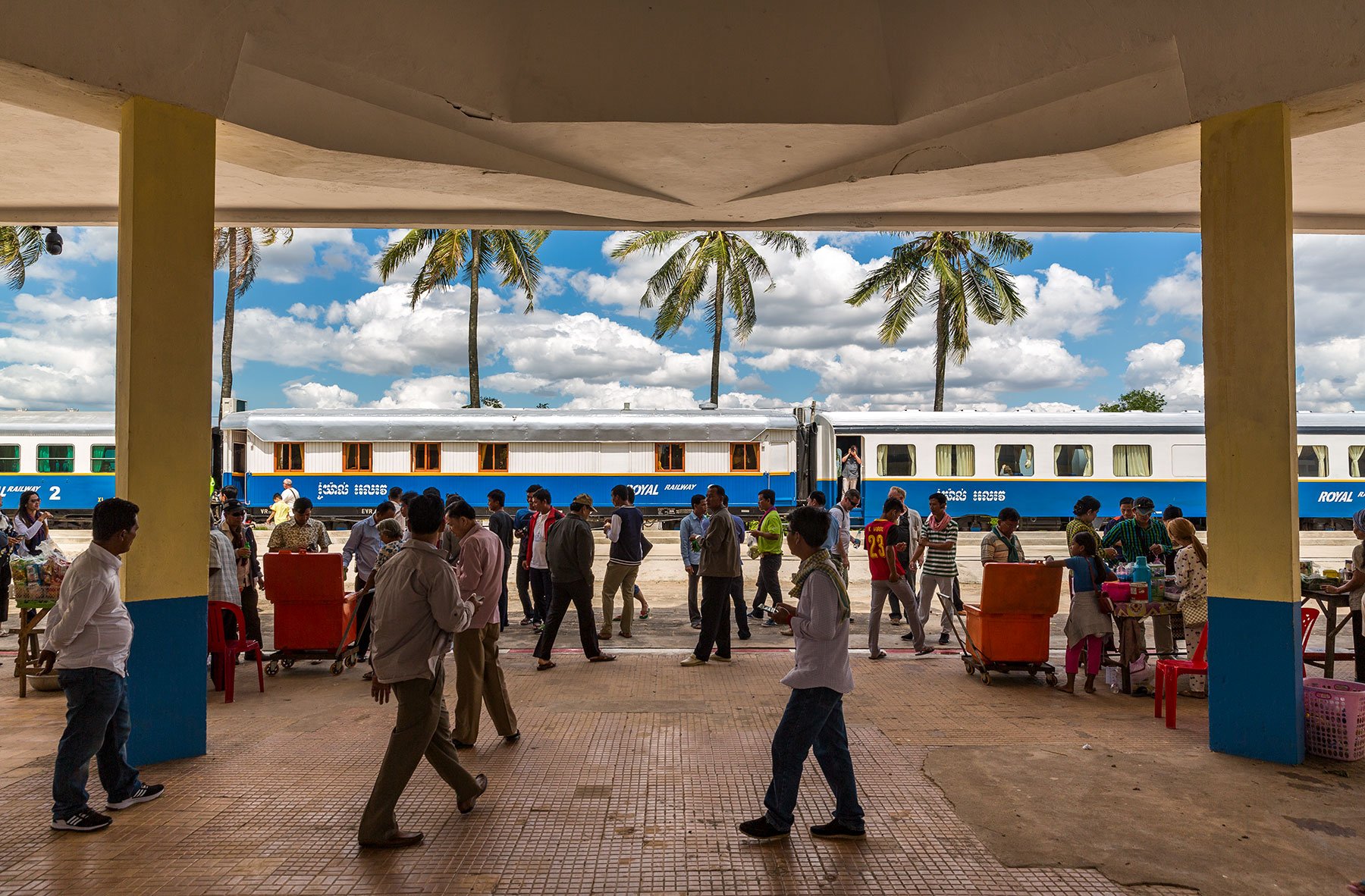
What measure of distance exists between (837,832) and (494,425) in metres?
18.4

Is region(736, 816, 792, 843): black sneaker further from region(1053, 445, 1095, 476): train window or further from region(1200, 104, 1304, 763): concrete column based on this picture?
region(1053, 445, 1095, 476): train window

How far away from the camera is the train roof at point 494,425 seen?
21.3 m

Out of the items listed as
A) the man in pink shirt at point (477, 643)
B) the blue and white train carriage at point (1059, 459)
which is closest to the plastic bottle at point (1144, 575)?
the man in pink shirt at point (477, 643)

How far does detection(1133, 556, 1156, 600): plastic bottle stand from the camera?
7.23 metres

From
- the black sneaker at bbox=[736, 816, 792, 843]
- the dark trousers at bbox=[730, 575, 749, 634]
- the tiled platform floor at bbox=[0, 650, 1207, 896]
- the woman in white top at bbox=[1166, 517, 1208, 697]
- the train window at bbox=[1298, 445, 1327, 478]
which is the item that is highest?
the train window at bbox=[1298, 445, 1327, 478]

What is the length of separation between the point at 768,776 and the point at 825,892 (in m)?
1.36

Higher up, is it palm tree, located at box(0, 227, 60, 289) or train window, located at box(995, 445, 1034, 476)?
palm tree, located at box(0, 227, 60, 289)

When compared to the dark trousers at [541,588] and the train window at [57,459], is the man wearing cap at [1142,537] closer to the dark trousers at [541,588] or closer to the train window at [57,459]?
the dark trousers at [541,588]

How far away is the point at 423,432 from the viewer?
21297mm

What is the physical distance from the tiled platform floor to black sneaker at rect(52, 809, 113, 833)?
0.04 m

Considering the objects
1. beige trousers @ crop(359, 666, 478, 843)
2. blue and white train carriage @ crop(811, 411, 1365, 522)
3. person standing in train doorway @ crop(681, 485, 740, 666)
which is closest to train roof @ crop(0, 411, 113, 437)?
blue and white train carriage @ crop(811, 411, 1365, 522)

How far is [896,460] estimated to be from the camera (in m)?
20.8

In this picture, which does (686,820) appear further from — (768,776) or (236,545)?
(236,545)

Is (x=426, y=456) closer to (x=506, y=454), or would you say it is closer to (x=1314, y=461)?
(x=506, y=454)
